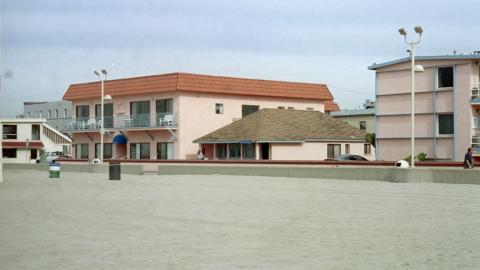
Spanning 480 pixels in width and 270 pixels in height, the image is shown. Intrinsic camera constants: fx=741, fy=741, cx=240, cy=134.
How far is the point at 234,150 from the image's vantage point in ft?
206

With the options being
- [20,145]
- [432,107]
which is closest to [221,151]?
[432,107]

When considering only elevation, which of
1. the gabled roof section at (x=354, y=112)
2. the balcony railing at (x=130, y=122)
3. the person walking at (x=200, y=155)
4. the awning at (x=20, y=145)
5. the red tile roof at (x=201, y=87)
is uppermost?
the red tile roof at (x=201, y=87)

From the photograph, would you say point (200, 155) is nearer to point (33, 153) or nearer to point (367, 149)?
point (367, 149)

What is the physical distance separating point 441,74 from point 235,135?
17.9 meters

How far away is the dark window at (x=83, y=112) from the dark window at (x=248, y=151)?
21.6 metres

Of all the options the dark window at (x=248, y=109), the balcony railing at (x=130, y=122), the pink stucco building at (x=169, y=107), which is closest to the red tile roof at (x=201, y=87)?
the pink stucco building at (x=169, y=107)

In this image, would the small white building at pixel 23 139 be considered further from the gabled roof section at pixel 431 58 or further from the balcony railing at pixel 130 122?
the gabled roof section at pixel 431 58

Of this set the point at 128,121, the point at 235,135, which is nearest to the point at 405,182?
the point at 235,135

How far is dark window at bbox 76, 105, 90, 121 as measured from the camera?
252 ft

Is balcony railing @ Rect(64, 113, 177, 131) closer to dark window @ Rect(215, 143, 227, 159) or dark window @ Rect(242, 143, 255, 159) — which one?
dark window @ Rect(215, 143, 227, 159)

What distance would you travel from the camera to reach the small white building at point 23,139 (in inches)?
3927

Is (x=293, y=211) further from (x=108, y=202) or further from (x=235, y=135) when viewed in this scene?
(x=235, y=135)

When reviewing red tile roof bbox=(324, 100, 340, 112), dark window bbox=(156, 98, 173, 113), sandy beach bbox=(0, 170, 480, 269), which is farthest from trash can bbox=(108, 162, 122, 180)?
red tile roof bbox=(324, 100, 340, 112)

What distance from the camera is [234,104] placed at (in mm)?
69312
